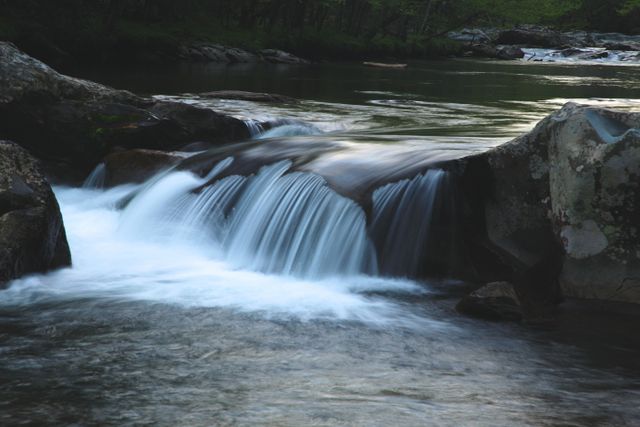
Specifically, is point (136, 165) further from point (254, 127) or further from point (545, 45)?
point (545, 45)

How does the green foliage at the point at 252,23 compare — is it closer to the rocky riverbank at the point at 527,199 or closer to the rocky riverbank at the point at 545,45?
the rocky riverbank at the point at 545,45

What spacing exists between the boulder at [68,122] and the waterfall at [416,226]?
474 centimetres

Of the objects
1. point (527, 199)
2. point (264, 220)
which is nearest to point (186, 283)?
point (264, 220)

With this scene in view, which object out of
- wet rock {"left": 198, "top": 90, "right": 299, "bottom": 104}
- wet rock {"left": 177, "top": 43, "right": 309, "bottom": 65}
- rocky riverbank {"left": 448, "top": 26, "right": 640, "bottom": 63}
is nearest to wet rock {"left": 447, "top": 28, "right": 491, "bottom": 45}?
rocky riverbank {"left": 448, "top": 26, "right": 640, "bottom": 63}

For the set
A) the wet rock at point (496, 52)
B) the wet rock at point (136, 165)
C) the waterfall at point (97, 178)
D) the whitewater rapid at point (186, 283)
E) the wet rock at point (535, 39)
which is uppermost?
the wet rock at point (535, 39)

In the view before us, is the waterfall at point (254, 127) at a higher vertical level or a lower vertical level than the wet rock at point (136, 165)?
higher

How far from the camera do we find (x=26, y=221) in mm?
7227

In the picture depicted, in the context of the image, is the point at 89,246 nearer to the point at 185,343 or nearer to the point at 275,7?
the point at 185,343

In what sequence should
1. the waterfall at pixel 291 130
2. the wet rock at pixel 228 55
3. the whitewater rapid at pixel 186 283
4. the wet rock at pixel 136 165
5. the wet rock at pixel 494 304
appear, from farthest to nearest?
Result: the wet rock at pixel 228 55 < the waterfall at pixel 291 130 < the wet rock at pixel 136 165 < the whitewater rapid at pixel 186 283 < the wet rock at pixel 494 304

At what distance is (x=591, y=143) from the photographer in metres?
6.93

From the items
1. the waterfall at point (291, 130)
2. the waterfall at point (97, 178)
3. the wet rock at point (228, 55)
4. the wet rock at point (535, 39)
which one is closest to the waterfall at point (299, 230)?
the waterfall at point (97, 178)

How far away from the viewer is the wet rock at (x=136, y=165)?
1093 cm

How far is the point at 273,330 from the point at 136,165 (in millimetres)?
5585

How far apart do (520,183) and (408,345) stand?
260cm
